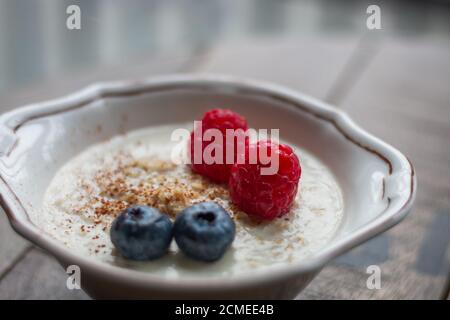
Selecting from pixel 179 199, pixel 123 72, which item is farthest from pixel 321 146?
pixel 123 72

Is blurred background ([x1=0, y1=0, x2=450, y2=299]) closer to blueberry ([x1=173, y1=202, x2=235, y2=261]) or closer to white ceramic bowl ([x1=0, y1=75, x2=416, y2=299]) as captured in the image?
white ceramic bowl ([x1=0, y1=75, x2=416, y2=299])

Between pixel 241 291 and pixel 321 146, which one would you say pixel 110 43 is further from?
pixel 241 291

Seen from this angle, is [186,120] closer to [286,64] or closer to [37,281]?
[37,281]

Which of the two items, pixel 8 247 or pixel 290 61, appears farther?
pixel 290 61

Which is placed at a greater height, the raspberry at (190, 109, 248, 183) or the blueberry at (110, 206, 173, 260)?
the raspberry at (190, 109, 248, 183)

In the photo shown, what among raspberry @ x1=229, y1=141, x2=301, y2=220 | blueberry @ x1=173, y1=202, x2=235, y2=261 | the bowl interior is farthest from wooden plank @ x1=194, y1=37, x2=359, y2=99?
blueberry @ x1=173, y1=202, x2=235, y2=261

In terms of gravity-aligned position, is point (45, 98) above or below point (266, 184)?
above

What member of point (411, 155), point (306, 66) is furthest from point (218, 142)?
point (306, 66)
